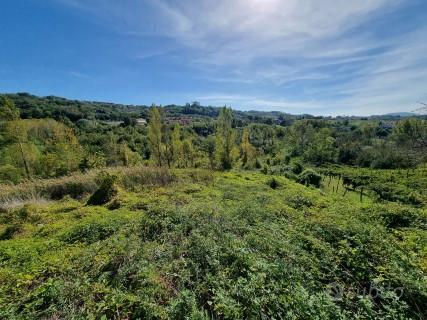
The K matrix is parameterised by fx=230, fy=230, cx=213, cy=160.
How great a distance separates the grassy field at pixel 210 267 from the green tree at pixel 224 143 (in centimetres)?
2647

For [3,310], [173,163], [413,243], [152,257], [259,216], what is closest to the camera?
[3,310]

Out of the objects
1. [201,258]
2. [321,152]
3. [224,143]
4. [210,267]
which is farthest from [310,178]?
[321,152]

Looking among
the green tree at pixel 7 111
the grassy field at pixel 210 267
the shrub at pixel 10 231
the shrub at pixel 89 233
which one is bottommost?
the shrub at pixel 10 231

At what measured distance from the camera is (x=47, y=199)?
13.0 m

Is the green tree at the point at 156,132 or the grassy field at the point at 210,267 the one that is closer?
the grassy field at the point at 210,267

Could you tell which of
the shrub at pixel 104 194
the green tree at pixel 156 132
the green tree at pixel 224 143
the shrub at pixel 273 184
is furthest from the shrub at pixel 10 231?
the green tree at pixel 224 143

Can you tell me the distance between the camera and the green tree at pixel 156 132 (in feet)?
96.1

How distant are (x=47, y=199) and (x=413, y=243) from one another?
16474mm

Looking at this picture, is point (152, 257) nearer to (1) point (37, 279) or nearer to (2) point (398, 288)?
(1) point (37, 279)

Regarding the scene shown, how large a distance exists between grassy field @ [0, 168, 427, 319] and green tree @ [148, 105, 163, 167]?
848 inches

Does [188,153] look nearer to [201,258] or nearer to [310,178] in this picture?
[310,178]

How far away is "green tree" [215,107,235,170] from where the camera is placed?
1396 inches

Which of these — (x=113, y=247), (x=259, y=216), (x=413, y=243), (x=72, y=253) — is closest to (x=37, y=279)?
(x=72, y=253)

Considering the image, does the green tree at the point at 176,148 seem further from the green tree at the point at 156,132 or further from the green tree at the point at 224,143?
the green tree at the point at 224,143
